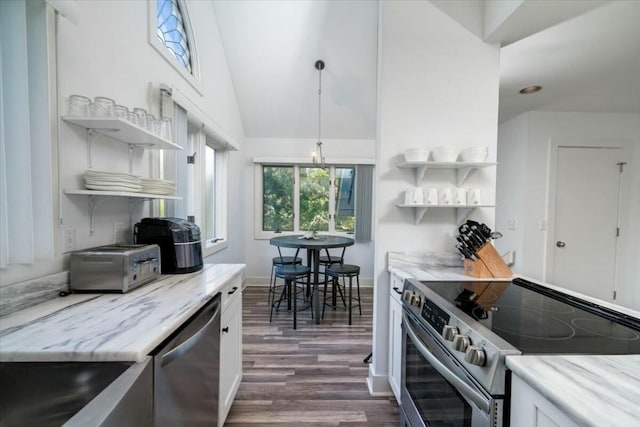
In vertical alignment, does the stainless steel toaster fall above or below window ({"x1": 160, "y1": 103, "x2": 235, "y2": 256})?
below

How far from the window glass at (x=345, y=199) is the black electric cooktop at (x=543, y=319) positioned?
316 cm

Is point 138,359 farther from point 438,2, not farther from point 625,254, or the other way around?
point 625,254

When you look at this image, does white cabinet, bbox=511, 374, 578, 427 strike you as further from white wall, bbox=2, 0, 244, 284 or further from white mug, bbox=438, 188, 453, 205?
white wall, bbox=2, 0, 244, 284

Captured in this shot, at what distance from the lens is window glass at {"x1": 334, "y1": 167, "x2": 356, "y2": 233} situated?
15.0 feet

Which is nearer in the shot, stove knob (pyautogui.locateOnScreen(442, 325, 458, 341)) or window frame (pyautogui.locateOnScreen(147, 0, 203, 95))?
stove knob (pyautogui.locateOnScreen(442, 325, 458, 341))

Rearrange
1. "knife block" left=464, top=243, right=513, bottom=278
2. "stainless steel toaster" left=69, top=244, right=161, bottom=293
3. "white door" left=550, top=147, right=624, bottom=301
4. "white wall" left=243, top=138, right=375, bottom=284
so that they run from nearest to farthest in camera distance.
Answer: "stainless steel toaster" left=69, top=244, right=161, bottom=293, "knife block" left=464, top=243, right=513, bottom=278, "white door" left=550, top=147, right=624, bottom=301, "white wall" left=243, top=138, right=375, bottom=284

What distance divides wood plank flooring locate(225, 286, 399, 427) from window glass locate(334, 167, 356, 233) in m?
1.78

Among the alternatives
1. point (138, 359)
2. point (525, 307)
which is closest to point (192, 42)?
point (138, 359)

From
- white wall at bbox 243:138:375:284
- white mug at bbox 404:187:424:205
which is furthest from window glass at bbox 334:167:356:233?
white mug at bbox 404:187:424:205

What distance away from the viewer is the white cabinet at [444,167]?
1749mm

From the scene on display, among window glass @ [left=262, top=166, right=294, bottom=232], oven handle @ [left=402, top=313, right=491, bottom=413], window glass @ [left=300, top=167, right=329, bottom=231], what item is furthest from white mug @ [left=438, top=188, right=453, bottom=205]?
window glass @ [left=262, top=166, right=294, bottom=232]

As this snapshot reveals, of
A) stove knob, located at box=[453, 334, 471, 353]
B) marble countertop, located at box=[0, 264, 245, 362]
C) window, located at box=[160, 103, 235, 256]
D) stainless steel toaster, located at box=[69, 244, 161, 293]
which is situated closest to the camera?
marble countertop, located at box=[0, 264, 245, 362]

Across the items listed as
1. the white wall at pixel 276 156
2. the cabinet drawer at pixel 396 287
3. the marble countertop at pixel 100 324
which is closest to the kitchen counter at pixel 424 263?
the cabinet drawer at pixel 396 287

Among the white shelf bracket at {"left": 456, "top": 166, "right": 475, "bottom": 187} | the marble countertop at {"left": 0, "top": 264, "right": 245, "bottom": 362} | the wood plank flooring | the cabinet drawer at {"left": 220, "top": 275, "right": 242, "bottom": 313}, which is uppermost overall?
the white shelf bracket at {"left": 456, "top": 166, "right": 475, "bottom": 187}
